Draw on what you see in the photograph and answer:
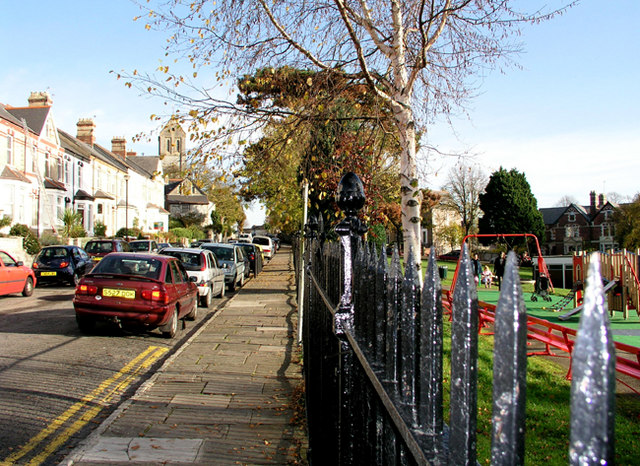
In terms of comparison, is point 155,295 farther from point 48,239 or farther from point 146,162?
point 146,162

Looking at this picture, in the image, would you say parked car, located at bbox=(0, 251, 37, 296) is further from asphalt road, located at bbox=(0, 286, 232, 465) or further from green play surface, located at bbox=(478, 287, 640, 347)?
green play surface, located at bbox=(478, 287, 640, 347)

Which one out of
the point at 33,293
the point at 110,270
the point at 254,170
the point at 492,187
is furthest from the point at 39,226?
the point at 492,187

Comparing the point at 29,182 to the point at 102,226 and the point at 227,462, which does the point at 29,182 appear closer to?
the point at 102,226

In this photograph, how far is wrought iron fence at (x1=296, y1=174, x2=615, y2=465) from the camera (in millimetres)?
669

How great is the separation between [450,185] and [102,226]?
40985mm

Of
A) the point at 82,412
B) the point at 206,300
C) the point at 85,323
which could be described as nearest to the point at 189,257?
the point at 206,300

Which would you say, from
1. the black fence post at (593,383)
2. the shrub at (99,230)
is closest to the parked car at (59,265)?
the black fence post at (593,383)

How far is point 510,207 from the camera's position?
5744cm

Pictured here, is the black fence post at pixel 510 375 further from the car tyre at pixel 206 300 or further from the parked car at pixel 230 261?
the parked car at pixel 230 261

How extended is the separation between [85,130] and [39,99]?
36.7 feet

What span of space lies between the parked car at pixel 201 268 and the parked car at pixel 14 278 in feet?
15.1

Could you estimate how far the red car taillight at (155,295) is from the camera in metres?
10.1

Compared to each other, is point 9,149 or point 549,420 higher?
point 9,149

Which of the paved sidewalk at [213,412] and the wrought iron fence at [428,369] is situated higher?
the wrought iron fence at [428,369]
